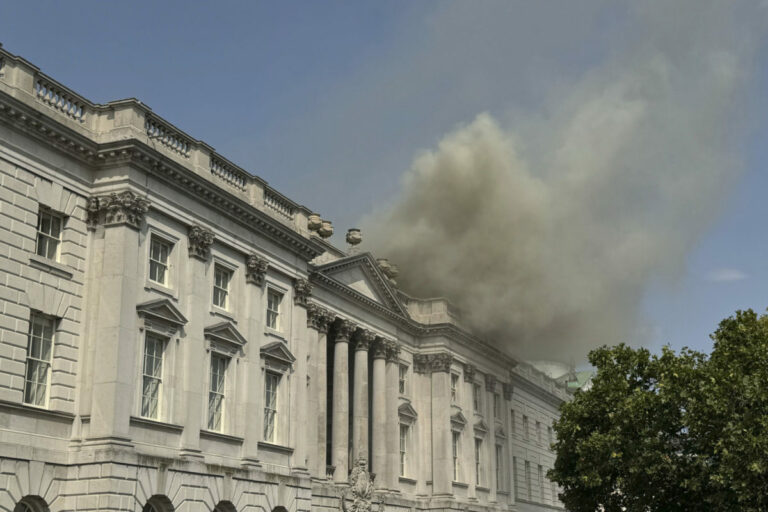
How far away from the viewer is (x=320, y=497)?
43562 millimetres

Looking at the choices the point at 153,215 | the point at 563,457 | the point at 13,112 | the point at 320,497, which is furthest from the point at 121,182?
the point at 563,457

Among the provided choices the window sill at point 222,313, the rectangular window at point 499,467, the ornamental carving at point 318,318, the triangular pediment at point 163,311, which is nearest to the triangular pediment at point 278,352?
the window sill at point 222,313

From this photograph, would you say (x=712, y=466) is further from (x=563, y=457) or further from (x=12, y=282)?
(x=12, y=282)

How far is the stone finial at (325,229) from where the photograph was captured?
48.8m

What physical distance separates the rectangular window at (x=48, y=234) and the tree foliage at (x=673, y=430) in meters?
23.6

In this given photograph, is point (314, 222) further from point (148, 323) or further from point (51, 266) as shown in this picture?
point (51, 266)

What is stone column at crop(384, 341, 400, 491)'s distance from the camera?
5103 centimetres

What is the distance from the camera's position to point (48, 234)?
29016 millimetres

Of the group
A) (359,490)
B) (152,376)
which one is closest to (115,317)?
(152,376)

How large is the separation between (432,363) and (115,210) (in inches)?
1164

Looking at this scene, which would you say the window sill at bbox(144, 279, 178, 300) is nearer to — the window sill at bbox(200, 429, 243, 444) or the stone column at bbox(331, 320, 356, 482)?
the window sill at bbox(200, 429, 243, 444)

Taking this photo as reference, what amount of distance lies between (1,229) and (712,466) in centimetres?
2751

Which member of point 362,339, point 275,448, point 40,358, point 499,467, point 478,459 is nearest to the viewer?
point 40,358

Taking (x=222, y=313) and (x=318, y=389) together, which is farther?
(x=318, y=389)
